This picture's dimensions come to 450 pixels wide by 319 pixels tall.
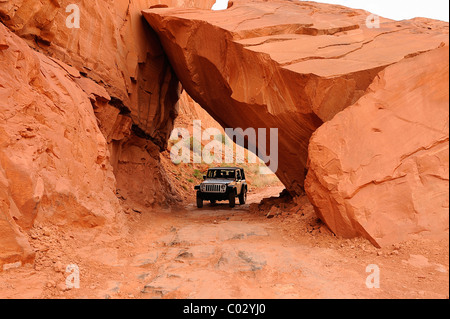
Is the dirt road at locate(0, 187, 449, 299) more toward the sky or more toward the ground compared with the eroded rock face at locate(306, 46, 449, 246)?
more toward the ground

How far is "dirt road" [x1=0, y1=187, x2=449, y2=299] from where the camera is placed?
14.6 ft

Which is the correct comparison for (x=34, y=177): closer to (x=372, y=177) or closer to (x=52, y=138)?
(x=52, y=138)

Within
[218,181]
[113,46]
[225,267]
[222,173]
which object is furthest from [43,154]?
[222,173]

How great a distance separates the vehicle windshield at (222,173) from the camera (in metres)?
14.7

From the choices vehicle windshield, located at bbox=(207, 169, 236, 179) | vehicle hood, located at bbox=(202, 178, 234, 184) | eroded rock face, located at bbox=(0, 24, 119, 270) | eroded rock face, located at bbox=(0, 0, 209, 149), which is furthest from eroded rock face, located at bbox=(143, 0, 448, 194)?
eroded rock face, located at bbox=(0, 24, 119, 270)

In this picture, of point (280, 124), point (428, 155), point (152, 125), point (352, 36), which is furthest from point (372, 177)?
point (152, 125)

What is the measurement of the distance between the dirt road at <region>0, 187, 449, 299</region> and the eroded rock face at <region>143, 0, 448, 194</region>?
316 cm

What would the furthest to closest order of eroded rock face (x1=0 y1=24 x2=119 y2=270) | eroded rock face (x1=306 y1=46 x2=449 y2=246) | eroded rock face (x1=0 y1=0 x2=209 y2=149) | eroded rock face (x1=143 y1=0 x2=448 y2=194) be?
eroded rock face (x1=0 y1=0 x2=209 y2=149)
eroded rock face (x1=143 y1=0 x2=448 y2=194)
eroded rock face (x1=306 y1=46 x2=449 y2=246)
eroded rock face (x1=0 y1=24 x2=119 y2=270)

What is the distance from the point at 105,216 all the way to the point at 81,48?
16.6 ft

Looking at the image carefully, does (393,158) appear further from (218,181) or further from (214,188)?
(218,181)

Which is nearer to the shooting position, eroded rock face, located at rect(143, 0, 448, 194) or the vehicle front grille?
eroded rock face, located at rect(143, 0, 448, 194)

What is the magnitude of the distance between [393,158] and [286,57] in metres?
3.88

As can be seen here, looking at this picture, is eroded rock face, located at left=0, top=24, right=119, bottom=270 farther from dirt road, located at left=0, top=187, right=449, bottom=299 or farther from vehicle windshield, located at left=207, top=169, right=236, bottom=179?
vehicle windshield, located at left=207, top=169, right=236, bottom=179

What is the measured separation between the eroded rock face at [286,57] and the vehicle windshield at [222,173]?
2.87 metres
